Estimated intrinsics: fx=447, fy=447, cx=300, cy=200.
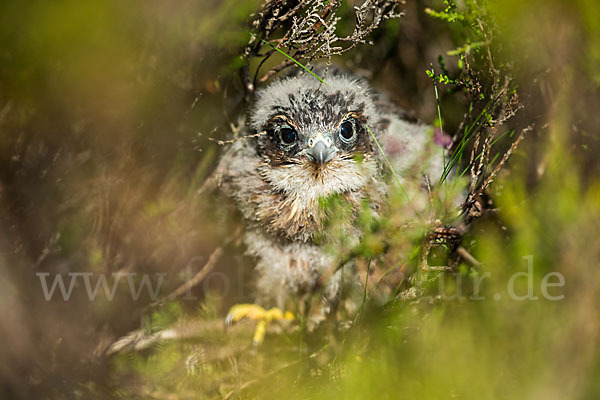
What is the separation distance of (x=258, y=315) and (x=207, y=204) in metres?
0.78

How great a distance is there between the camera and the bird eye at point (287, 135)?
217 cm

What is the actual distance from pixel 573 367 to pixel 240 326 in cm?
186

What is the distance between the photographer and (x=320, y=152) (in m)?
2.04

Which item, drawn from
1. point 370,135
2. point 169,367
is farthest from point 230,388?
point 370,135

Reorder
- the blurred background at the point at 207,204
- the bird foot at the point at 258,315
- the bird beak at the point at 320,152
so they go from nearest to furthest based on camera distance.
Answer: the blurred background at the point at 207,204 < the bird beak at the point at 320,152 < the bird foot at the point at 258,315

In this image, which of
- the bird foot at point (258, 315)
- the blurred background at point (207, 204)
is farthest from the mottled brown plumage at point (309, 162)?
the bird foot at point (258, 315)

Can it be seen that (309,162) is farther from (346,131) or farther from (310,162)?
(346,131)

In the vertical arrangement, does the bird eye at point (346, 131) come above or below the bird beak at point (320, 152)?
above

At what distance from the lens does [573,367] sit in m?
1.55

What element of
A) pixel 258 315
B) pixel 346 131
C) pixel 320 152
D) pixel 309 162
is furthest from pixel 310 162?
pixel 258 315

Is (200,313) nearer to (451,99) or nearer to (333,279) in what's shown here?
(333,279)

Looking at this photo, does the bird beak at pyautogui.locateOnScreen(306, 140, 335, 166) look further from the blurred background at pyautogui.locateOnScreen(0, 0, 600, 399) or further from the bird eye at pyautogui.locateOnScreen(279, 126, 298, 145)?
the blurred background at pyautogui.locateOnScreen(0, 0, 600, 399)

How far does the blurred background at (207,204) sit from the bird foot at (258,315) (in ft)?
0.32

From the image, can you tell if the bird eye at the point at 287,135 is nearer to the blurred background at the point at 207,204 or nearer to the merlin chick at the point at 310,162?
the merlin chick at the point at 310,162
